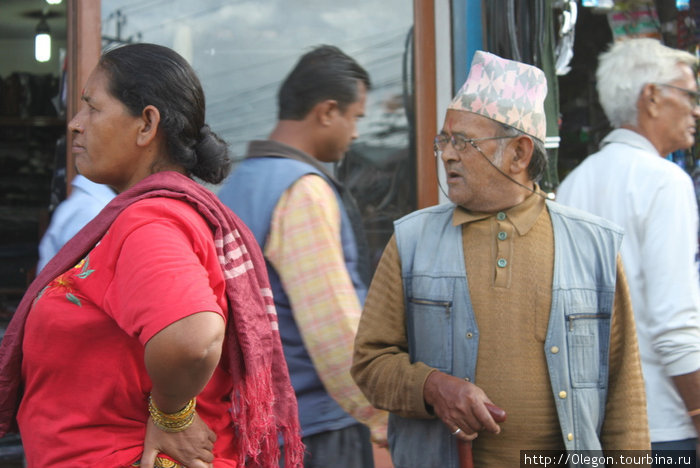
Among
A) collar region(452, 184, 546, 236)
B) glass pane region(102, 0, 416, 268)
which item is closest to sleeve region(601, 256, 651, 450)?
collar region(452, 184, 546, 236)

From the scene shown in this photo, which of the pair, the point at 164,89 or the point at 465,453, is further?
the point at 465,453

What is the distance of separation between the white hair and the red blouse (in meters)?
1.90

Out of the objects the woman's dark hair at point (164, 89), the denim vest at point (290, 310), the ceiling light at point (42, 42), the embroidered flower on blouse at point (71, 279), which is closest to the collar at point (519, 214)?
the denim vest at point (290, 310)

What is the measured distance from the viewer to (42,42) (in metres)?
4.61

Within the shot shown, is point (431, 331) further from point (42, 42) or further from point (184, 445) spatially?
point (42, 42)

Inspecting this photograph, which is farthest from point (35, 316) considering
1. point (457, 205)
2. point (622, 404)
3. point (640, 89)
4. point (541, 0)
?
point (541, 0)

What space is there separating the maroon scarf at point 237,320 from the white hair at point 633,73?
1.70 m

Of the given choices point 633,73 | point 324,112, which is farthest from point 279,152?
point 633,73

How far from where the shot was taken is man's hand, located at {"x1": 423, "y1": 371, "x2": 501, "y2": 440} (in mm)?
2014

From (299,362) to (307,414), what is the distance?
156 mm

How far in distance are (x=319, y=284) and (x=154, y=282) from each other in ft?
3.13

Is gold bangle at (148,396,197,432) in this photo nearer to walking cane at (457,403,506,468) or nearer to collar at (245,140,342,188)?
walking cane at (457,403,506,468)

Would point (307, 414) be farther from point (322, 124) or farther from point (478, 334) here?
point (322, 124)

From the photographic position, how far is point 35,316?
62.9 inches
